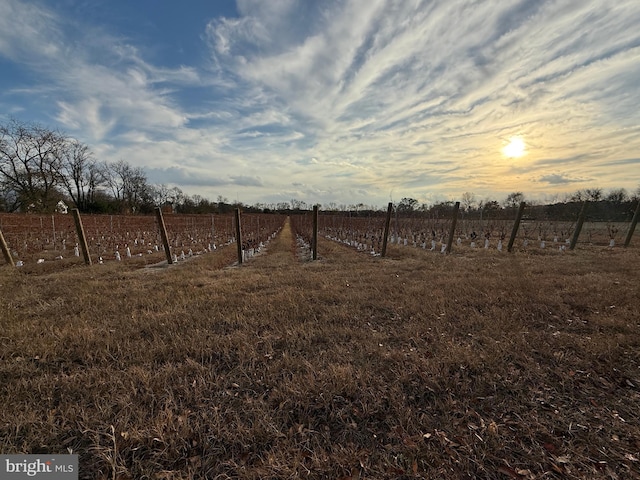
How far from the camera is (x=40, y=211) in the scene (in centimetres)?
2589

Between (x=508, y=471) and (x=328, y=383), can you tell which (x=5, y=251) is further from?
(x=508, y=471)

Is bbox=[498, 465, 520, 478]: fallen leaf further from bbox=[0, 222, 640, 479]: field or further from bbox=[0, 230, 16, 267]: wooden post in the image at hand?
bbox=[0, 230, 16, 267]: wooden post

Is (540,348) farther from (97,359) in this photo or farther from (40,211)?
(40,211)

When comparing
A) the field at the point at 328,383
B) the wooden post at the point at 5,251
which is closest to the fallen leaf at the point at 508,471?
the field at the point at 328,383

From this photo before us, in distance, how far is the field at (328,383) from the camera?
162cm

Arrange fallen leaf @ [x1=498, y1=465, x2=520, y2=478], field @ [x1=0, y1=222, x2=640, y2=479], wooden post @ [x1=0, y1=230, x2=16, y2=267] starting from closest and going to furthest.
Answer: fallen leaf @ [x1=498, y1=465, x2=520, y2=478], field @ [x1=0, y1=222, x2=640, y2=479], wooden post @ [x1=0, y1=230, x2=16, y2=267]

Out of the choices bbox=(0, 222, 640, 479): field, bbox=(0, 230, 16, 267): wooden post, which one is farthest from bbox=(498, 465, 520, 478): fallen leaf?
bbox=(0, 230, 16, 267): wooden post

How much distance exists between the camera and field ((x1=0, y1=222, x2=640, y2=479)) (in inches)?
63.6

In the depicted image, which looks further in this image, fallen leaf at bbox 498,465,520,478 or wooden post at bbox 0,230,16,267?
wooden post at bbox 0,230,16,267

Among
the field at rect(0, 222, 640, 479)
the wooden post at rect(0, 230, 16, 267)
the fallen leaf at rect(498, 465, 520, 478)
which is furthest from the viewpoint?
the wooden post at rect(0, 230, 16, 267)

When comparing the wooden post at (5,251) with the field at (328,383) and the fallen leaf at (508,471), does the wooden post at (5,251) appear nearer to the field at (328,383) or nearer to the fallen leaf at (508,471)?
the field at (328,383)

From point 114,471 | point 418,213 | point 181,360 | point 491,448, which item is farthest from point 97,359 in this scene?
point 418,213

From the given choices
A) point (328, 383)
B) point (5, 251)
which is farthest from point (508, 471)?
point (5, 251)

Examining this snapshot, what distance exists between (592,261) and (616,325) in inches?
223
